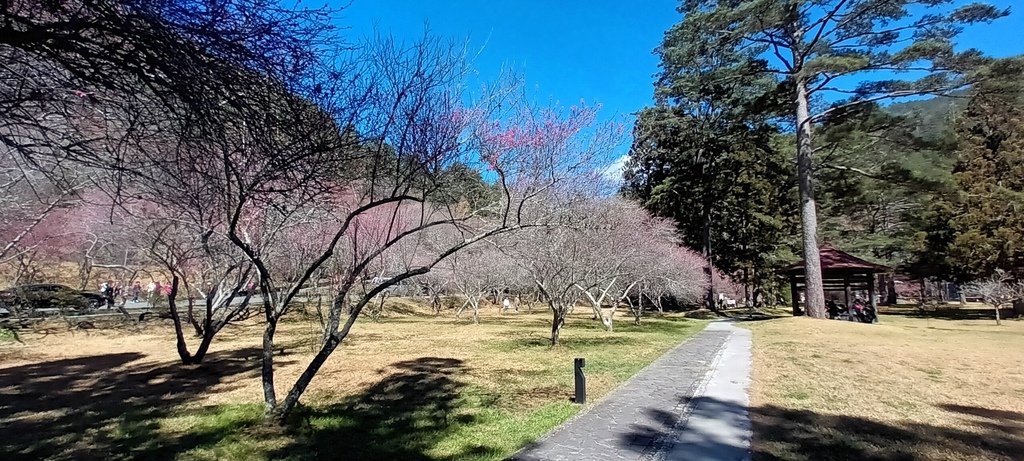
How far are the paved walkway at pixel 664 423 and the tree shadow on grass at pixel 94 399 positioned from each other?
4.21 meters

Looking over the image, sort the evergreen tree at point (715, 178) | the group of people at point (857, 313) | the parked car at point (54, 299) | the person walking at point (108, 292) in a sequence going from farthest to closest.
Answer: the evergreen tree at point (715, 178)
the person walking at point (108, 292)
the group of people at point (857, 313)
the parked car at point (54, 299)

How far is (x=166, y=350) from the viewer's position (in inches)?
510

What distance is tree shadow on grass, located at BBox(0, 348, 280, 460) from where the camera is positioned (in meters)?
5.19

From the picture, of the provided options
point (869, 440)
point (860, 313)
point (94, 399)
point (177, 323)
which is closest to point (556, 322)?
point (177, 323)

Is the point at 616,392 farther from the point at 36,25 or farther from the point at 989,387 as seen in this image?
the point at 36,25

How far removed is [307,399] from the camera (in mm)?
7125

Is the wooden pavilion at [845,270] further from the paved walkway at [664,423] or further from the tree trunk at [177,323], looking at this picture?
the tree trunk at [177,323]

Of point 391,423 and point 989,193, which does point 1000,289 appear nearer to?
point 989,193

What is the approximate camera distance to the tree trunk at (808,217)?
19281 millimetres

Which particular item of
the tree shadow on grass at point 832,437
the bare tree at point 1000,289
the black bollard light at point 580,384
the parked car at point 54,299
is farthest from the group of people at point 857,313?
the parked car at point 54,299

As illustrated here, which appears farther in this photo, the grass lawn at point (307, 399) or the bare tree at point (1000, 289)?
the bare tree at point (1000, 289)

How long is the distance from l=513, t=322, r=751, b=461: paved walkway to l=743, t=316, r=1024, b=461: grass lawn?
0.83 ft

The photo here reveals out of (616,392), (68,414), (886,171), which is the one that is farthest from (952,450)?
(886,171)

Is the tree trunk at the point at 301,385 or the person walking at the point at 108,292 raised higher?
the person walking at the point at 108,292
